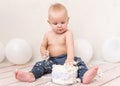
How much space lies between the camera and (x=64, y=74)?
121cm

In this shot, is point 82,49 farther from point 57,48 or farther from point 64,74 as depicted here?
point 64,74

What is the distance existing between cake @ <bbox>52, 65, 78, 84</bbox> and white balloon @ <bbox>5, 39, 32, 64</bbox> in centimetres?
49

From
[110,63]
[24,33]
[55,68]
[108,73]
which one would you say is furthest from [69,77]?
[24,33]

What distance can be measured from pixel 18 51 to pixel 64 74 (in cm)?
54

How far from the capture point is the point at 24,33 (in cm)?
195

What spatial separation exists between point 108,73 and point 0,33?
96 cm

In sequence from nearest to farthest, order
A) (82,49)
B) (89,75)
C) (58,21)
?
(89,75) → (58,21) → (82,49)

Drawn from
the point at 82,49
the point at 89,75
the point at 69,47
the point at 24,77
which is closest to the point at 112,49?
the point at 82,49

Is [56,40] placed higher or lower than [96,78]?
higher

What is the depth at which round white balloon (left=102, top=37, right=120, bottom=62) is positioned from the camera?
165 centimetres

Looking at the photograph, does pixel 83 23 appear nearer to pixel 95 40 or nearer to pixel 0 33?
pixel 95 40

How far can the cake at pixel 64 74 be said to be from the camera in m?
1.21

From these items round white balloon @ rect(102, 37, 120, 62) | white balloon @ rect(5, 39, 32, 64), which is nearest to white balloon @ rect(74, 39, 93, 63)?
round white balloon @ rect(102, 37, 120, 62)

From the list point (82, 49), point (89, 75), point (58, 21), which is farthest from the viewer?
point (82, 49)
